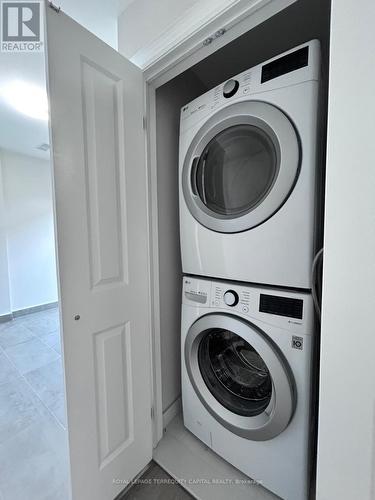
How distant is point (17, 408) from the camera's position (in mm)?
1522

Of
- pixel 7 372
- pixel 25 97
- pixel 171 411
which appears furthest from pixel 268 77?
pixel 7 372

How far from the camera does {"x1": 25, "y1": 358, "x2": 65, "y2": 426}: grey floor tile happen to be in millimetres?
1544

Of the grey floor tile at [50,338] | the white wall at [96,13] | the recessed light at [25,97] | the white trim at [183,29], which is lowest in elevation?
the grey floor tile at [50,338]

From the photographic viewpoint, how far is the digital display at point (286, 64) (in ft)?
2.56

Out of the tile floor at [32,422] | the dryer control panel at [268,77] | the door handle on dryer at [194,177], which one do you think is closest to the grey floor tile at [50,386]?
the tile floor at [32,422]

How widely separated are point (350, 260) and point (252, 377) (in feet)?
3.00

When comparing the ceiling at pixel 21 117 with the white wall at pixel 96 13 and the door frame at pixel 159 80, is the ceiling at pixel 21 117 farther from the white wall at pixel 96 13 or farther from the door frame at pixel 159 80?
the door frame at pixel 159 80

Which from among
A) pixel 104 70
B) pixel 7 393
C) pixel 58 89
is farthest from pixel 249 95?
pixel 7 393

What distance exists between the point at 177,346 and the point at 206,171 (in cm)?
108

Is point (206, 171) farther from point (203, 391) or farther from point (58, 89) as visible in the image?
point (203, 391)

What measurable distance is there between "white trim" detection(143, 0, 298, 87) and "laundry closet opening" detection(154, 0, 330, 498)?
200 mm

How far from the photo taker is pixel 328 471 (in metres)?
0.44

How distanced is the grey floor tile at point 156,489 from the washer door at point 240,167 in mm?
1223

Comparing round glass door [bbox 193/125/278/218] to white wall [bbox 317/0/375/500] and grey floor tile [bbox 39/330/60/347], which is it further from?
grey floor tile [bbox 39/330/60/347]
